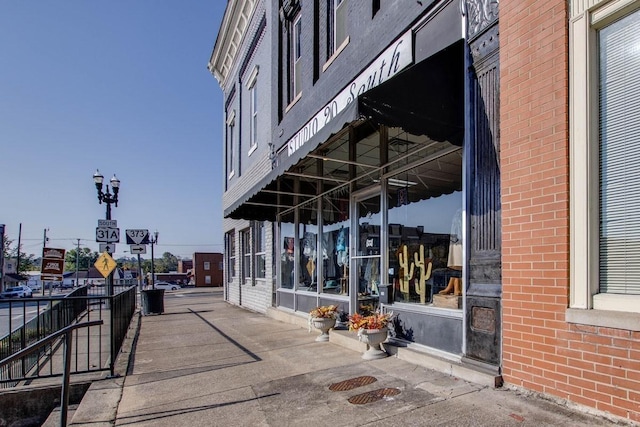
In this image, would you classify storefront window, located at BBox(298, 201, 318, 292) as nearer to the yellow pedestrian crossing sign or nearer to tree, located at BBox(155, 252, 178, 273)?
the yellow pedestrian crossing sign

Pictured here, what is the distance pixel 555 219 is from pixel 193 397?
14.0 ft

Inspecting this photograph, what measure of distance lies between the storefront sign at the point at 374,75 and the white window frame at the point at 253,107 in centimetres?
666

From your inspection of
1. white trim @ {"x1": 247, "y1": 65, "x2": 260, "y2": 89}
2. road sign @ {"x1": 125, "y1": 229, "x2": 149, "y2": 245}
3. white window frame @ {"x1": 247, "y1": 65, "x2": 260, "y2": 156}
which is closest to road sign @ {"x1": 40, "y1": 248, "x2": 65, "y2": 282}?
road sign @ {"x1": 125, "y1": 229, "x2": 149, "y2": 245}

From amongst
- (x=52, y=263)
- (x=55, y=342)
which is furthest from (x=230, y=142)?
(x=55, y=342)

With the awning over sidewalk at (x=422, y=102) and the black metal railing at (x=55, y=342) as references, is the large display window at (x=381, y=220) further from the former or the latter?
the black metal railing at (x=55, y=342)

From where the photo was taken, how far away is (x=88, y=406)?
185 inches

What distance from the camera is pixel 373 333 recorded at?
232 inches

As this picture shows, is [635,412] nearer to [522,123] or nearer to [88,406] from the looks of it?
[522,123]

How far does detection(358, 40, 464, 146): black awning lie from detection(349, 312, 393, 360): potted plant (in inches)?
105

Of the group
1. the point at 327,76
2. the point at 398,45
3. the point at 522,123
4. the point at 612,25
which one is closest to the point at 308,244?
the point at 327,76

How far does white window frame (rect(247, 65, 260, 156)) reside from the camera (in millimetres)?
14617

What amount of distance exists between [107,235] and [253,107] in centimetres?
672

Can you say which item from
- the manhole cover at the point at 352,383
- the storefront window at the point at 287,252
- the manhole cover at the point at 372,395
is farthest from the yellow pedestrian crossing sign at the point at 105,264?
the manhole cover at the point at 372,395

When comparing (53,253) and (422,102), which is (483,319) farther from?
(53,253)
